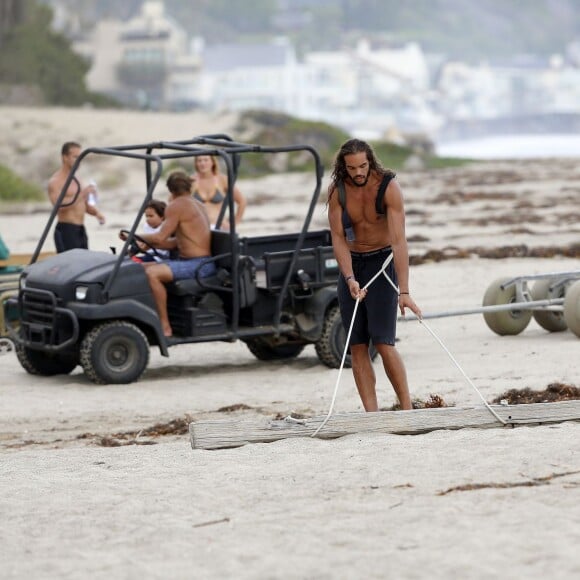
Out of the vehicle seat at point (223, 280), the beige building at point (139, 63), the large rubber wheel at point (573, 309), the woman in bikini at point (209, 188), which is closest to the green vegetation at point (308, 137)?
the woman in bikini at point (209, 188)

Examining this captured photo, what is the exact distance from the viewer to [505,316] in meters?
11.7

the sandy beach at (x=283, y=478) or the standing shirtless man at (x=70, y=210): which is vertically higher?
the standing shirtless man at (x=70, y=210)

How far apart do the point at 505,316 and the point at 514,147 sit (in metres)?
96.9

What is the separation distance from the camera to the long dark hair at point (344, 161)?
285 inches

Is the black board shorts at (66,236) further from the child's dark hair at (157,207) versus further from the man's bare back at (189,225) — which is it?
the man's bare back at (189,225)

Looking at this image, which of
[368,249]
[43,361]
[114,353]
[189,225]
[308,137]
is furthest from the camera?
[308,137]

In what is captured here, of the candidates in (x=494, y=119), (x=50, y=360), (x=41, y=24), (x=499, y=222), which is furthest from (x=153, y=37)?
(x=50, y=360)

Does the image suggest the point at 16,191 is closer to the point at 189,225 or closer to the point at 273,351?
the point at 273,351

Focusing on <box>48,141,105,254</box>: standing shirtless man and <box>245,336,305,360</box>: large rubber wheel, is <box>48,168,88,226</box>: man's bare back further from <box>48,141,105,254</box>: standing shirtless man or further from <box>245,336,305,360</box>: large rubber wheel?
<box>245,336,305,360</box>: large rubber wheel

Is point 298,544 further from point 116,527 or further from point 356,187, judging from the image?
point 356,187

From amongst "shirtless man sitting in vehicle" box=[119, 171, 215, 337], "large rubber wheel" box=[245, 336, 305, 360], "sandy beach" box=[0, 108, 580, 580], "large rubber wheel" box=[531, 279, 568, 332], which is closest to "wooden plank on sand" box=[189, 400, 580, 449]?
"sandy beach" box=[0, 108, 580, 580]

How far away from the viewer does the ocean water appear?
303ft

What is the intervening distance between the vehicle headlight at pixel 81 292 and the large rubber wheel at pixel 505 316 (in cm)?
324

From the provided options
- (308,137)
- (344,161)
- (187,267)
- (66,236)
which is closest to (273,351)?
(187,267)
